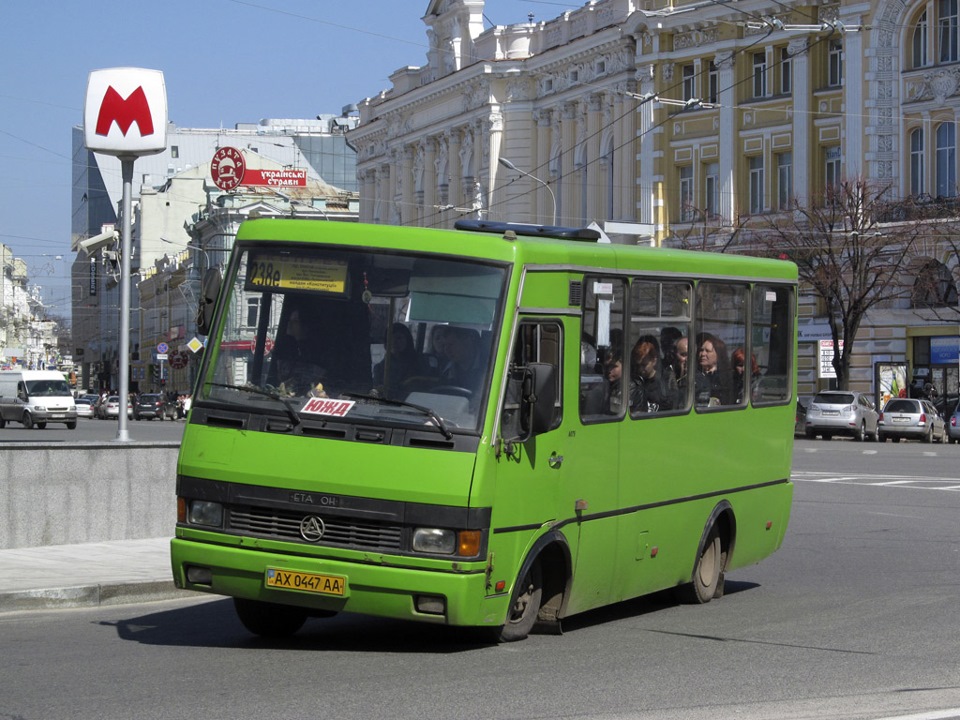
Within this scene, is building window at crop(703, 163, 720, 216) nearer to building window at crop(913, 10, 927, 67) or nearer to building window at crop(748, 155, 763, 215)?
building window at crop(748, 155, 763, 215)

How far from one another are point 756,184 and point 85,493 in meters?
47.5

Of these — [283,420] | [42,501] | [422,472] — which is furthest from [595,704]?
[42,501]

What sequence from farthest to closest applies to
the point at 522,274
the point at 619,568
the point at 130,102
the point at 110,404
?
the point at 110,404
the point at 130,102
the point at 619,568
the point at 522,274

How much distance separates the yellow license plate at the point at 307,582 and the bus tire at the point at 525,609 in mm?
1255

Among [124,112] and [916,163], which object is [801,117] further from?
[124,112]

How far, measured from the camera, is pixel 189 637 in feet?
34.3

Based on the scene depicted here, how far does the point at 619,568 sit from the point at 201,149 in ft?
449

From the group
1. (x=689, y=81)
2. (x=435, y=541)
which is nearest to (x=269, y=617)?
(x=435, y=541)

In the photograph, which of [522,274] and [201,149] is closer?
[522,274]

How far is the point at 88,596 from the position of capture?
12023 mm

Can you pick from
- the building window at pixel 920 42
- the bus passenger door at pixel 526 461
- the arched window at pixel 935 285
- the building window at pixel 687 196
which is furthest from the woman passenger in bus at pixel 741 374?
the building window at pixel 687 196

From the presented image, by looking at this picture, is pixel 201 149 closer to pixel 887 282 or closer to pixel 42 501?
pixel 887 282

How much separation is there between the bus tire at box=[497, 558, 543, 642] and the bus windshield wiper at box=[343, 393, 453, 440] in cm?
121

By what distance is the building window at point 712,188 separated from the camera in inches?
2416
